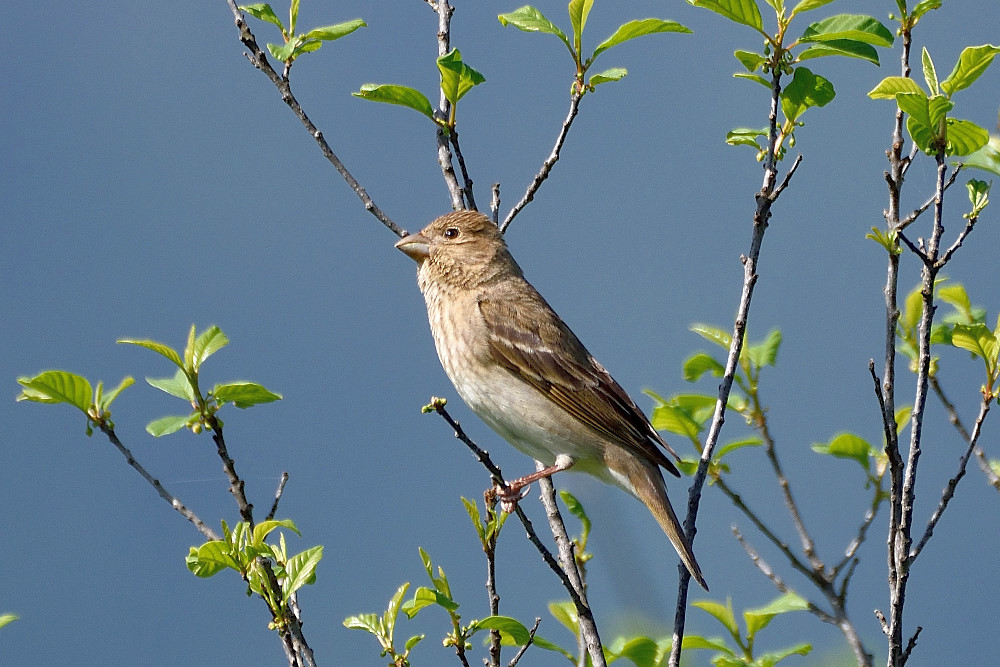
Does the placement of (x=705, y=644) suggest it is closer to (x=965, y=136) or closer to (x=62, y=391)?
(x=965, y=136)

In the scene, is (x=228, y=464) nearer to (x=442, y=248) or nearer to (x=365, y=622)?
(x=365, y=622)

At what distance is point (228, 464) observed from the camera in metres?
2.98

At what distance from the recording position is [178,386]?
3.17 metres

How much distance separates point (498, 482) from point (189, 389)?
107 centimetres

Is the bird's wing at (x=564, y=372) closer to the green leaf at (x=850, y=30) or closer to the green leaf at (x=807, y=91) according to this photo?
the green leaf at (x=807, y=91)

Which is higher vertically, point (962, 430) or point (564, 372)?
point (564, 372)

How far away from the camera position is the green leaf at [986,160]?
3.30 metres

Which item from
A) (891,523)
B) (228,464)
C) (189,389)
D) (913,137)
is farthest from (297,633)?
(913,137)

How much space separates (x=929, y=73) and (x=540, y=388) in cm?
215

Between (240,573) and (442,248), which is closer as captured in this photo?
(240,573)

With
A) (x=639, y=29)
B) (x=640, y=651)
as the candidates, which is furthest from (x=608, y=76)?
(x=640, y=651)

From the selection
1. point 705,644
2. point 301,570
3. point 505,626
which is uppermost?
point 301,570

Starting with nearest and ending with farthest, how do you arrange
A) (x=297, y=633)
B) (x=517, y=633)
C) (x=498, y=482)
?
(x=297, y=633), (x=517, y=633), (x=498, y=482)

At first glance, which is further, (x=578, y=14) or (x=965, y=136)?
(x=578, y=14)
